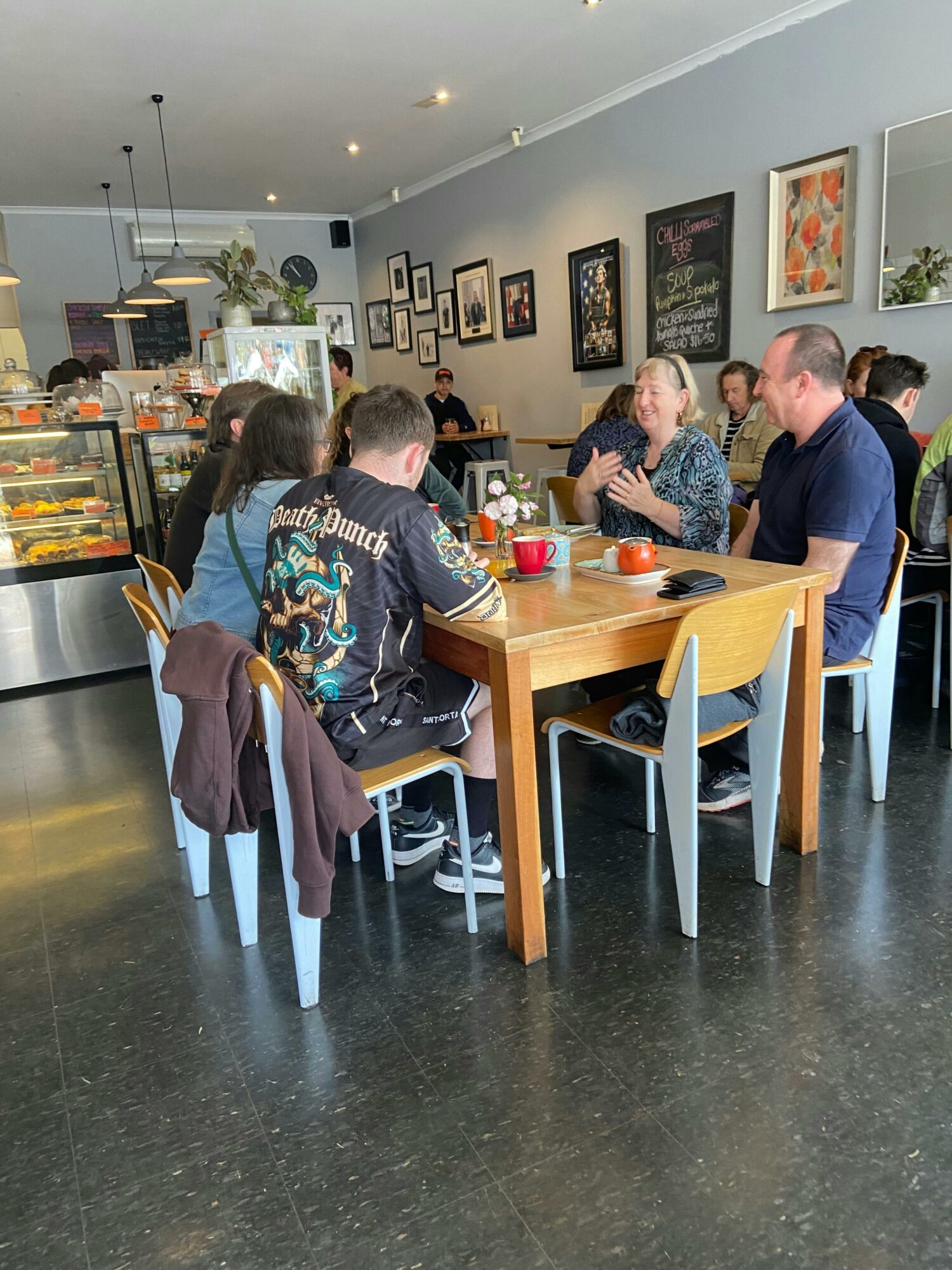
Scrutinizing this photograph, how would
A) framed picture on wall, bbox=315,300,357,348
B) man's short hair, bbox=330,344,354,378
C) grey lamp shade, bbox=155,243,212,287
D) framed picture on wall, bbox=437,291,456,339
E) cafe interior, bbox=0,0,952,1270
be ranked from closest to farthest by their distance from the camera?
cafe interior, bbox=0,0,952,1270
man's short hair, bbox=330,344,354,378
grey lamp shade, bbox=155,243,212,287
framed picture on wall, bbox=437,291,456,339
framed picture on wall, bbox=315,300,357,348

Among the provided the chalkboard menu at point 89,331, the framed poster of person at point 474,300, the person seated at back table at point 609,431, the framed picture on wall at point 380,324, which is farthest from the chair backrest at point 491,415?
the person seated at back table at point 609,431

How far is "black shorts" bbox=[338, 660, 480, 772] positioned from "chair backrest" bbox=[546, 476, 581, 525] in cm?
186

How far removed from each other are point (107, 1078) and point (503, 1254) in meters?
0.88

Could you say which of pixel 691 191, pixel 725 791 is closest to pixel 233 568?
pixel 725 791

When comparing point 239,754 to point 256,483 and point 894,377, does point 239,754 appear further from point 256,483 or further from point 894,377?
point 894,377

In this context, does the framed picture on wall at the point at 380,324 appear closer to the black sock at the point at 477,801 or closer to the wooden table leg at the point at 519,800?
the black sock at the point at 477,801

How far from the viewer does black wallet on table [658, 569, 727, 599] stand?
2053 mm

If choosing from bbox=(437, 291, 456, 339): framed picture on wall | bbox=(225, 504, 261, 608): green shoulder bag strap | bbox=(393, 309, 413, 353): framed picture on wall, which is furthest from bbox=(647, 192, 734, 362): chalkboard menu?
bbox=(225, 504, 261, 608): green shoulder bag strap

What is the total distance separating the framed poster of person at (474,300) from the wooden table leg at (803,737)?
6015mm

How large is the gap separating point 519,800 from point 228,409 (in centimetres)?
177

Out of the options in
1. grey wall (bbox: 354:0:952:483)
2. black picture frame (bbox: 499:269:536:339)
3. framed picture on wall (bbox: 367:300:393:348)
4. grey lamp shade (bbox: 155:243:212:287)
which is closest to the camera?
→ grey wall (bbox: 354:0:952:483)

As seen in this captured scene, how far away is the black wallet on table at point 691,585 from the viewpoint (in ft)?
6.73

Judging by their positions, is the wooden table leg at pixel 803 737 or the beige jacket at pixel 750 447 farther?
the beige jacket at pixel 750 447

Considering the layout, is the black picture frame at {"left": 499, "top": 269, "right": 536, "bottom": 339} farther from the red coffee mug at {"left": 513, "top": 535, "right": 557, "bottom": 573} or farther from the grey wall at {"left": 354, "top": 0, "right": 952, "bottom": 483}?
the red coffee mug at {"left": 513, "top": 535, "right": 557, "bottom": 573}
